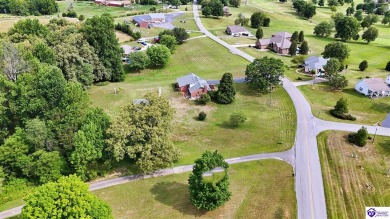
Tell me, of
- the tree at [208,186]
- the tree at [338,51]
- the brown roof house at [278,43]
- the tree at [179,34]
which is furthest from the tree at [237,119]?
the tree at [179,34]

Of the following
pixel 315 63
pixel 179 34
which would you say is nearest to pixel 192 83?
pixel 315 63

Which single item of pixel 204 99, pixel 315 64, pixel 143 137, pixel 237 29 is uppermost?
pixel 237 29

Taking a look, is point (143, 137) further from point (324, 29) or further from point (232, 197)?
point (324, 29)

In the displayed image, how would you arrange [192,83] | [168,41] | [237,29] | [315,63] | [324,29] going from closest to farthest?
[192,83] → [315,63] → [168,41] → [324,29] → [237,29]

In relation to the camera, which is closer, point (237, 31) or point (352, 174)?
point (352, 174)

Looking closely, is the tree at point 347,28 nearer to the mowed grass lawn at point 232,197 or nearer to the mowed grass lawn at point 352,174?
the mowed grass lawn at point 352,174

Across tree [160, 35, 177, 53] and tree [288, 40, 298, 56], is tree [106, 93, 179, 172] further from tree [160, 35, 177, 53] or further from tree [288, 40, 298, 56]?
tree [288, 40, 298, 56]

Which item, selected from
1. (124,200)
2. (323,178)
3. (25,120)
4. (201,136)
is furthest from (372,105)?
(25,120)

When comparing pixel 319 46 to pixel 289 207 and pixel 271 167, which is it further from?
pixel 289 207
